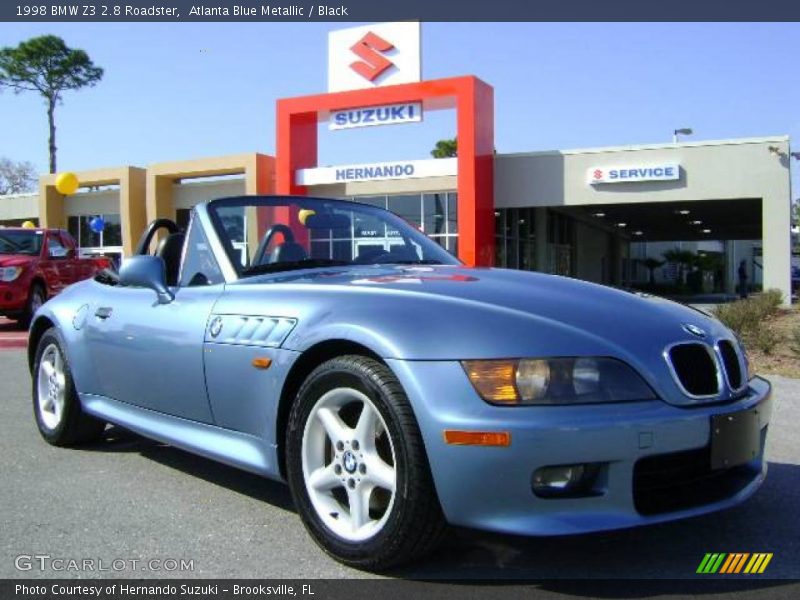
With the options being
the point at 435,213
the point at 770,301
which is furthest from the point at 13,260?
the point at 435,213

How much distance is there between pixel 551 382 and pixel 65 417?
11.4 ft

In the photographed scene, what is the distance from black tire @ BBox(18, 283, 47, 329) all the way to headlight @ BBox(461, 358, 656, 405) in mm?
12933

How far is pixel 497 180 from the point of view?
25969 mm

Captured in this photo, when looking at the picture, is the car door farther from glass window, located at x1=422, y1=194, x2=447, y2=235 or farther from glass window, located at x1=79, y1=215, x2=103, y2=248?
glass window, located at x1=79, y1=215, x2=103, y2=248

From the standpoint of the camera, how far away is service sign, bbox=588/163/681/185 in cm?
2350

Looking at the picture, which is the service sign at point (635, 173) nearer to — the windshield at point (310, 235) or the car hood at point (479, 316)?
the windshield at point (310, 235)

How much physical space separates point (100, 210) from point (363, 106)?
1760 cm

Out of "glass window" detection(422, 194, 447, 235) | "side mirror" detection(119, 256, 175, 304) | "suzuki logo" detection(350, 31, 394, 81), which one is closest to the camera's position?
"side mirror" detection(119, 256, 175, 304)

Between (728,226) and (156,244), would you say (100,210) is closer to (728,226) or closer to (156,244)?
(728,226)

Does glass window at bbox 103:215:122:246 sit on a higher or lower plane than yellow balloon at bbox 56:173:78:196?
lower

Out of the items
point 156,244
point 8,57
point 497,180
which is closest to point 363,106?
point 497,180

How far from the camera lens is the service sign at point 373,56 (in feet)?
82.9

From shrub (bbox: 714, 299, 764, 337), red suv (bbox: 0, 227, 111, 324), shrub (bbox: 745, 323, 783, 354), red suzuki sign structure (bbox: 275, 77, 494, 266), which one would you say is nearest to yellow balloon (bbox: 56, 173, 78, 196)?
red suzuki sign structure (bbox: 275, 77, 494, 266)

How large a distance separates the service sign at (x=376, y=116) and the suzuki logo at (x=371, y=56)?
44.0 inches
